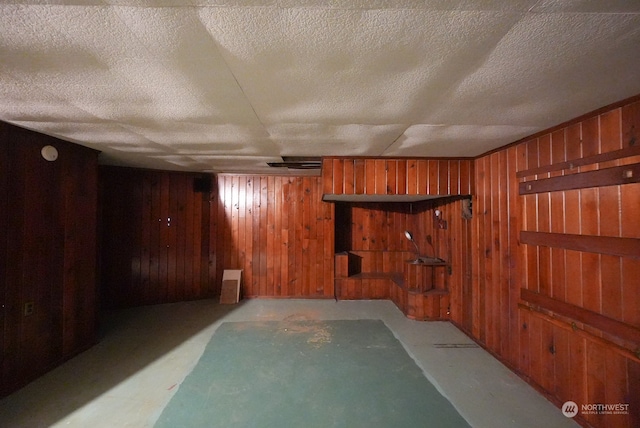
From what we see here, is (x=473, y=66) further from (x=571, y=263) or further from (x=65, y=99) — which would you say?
(x=65, y=99)

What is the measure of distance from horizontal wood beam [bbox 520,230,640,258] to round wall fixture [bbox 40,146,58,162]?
4.11 meters

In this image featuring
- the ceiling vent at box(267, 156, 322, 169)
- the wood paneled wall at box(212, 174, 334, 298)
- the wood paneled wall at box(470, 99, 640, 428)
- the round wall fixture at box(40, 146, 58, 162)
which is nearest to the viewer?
the wood paneled wall at box(470, 99, 640, 428)

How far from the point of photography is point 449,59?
39.6 inches

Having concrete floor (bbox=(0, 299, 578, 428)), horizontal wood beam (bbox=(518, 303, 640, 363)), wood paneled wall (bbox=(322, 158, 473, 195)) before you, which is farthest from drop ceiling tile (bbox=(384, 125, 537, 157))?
concrete floor (bbox=(0, 299, 578, 428))

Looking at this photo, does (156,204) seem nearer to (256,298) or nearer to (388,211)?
(256,298)

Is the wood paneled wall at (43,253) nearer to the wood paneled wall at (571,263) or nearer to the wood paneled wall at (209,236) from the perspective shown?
the wood paneled wall at (209,236)

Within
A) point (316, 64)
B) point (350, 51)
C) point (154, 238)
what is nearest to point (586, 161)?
point (350, 51)

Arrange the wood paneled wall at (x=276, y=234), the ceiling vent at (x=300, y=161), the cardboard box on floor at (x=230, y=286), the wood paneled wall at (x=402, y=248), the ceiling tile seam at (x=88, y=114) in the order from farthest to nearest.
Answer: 1. the wood paneled wall at (x=276, y=234)
2. the cardboard box on floor at (x=230, y=286)
3. the wood paneled wall at (x=402, y=248)
4. the ceiling vent at (x=300, y=161)
5. the ceiling tile seam at (x=88, y=114)

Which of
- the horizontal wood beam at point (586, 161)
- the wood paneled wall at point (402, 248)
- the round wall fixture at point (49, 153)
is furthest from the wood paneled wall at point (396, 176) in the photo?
the round wall fixture at point (49, 153)

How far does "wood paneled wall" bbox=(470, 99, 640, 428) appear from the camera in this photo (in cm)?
135

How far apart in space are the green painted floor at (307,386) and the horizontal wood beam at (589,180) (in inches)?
67.5

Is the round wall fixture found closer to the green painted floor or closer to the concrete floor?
the concrete floor

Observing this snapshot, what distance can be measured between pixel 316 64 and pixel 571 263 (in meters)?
2.07

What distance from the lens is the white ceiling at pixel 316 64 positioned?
2.59 feet
